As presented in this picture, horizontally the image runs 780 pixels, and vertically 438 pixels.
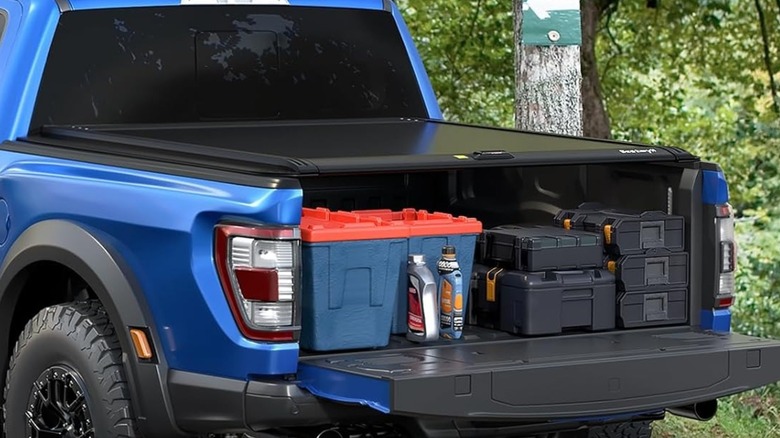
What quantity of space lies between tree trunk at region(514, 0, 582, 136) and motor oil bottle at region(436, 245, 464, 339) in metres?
2.96

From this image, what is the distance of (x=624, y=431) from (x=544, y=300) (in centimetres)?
96

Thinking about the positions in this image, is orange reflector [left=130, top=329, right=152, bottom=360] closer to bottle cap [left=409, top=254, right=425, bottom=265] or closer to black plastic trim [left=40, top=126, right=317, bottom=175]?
black plastic trim [left=40, top=126, right=317, bottom=175]

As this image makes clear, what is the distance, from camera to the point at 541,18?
7.37m

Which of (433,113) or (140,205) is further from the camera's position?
(433,113)

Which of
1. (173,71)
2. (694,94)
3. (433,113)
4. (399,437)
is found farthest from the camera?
(694,94)

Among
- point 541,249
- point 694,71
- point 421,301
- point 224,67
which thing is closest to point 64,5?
point 224,67

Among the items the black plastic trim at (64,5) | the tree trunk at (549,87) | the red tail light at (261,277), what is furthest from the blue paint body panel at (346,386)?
the tree trunk at (549,87)

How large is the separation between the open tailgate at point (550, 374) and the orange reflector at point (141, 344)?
487mm

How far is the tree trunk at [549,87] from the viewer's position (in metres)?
7.82

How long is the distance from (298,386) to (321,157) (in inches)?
28.2

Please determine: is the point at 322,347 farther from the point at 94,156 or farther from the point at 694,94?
the point at 694,94

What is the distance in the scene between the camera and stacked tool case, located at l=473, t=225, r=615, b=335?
5.14 metres

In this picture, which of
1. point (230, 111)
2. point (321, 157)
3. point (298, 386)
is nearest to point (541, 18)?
point (230, 111)

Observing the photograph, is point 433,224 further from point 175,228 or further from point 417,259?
point 175,228
